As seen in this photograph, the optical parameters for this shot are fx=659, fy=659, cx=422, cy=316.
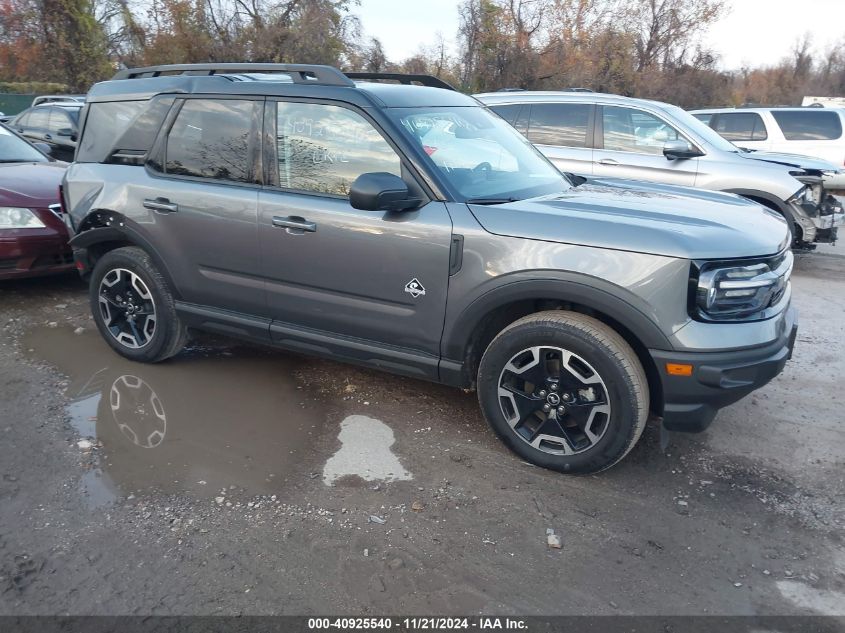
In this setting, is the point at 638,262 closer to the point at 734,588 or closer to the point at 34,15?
the point at 734,588

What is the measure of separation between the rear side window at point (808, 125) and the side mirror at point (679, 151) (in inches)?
246

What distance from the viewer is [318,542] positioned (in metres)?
2.87

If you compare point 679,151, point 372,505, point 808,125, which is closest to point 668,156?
point 679,151

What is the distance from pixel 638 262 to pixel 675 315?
291 millimetres

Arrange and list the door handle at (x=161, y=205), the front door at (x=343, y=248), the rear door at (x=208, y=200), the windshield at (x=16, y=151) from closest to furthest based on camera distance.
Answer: the front door at (x=343, y=248)
the rear door at (x=208, y=200)
the door handle at (x=161, y=205)
the windshield at (x=16, y=151)

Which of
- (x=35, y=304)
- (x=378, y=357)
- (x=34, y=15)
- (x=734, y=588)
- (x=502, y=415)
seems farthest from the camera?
(x=34, y=15)

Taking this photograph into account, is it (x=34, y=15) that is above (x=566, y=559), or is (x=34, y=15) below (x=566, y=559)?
above

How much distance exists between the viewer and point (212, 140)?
414cm

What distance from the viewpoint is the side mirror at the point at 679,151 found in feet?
23.6

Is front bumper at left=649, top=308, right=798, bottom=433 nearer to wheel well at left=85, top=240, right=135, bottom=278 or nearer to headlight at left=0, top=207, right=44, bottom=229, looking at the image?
wheel well at left=85, top=240, right=135, bottom=278

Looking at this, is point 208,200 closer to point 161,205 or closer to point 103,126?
point 161,205

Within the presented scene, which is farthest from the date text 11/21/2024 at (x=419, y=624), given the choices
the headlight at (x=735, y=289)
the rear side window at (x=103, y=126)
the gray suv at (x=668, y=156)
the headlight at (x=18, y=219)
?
the gray suv at (x=668, y=156)

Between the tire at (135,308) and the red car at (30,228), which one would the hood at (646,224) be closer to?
the tire at (135,308)

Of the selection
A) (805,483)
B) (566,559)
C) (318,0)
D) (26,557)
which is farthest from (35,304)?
(318,0)
